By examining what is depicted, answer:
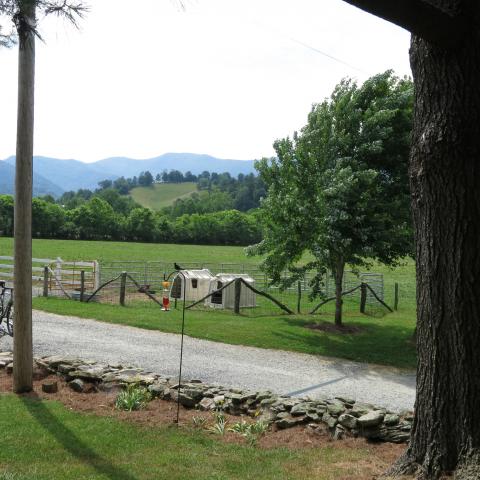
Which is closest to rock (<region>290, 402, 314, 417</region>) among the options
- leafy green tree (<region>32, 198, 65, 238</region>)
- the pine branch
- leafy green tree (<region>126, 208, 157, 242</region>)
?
the pine branch

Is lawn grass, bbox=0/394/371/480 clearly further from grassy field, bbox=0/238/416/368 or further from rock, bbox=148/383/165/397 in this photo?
grassy field, bbox=0/238/416/368

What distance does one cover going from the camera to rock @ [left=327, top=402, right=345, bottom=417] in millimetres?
7387

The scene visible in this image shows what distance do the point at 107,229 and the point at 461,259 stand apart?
9697 centimetres

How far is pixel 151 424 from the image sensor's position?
7469mm

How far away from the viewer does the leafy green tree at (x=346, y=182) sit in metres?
15.8

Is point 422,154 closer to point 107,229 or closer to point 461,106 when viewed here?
point 461,106

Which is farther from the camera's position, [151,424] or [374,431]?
[151,424]

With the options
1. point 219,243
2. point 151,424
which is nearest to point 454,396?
point 151,424

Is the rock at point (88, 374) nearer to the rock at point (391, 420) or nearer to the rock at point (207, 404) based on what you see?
the rock at point (207, 404)

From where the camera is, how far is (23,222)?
8.66 m

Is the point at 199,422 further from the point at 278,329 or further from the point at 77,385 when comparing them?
the point at 278,329

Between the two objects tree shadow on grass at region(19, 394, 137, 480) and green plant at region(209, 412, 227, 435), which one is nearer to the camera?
tree shadow on grass at region(19, 394, 137, 480)

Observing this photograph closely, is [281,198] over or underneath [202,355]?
over

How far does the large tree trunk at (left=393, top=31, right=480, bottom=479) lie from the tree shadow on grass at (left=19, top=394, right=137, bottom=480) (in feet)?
9.02
